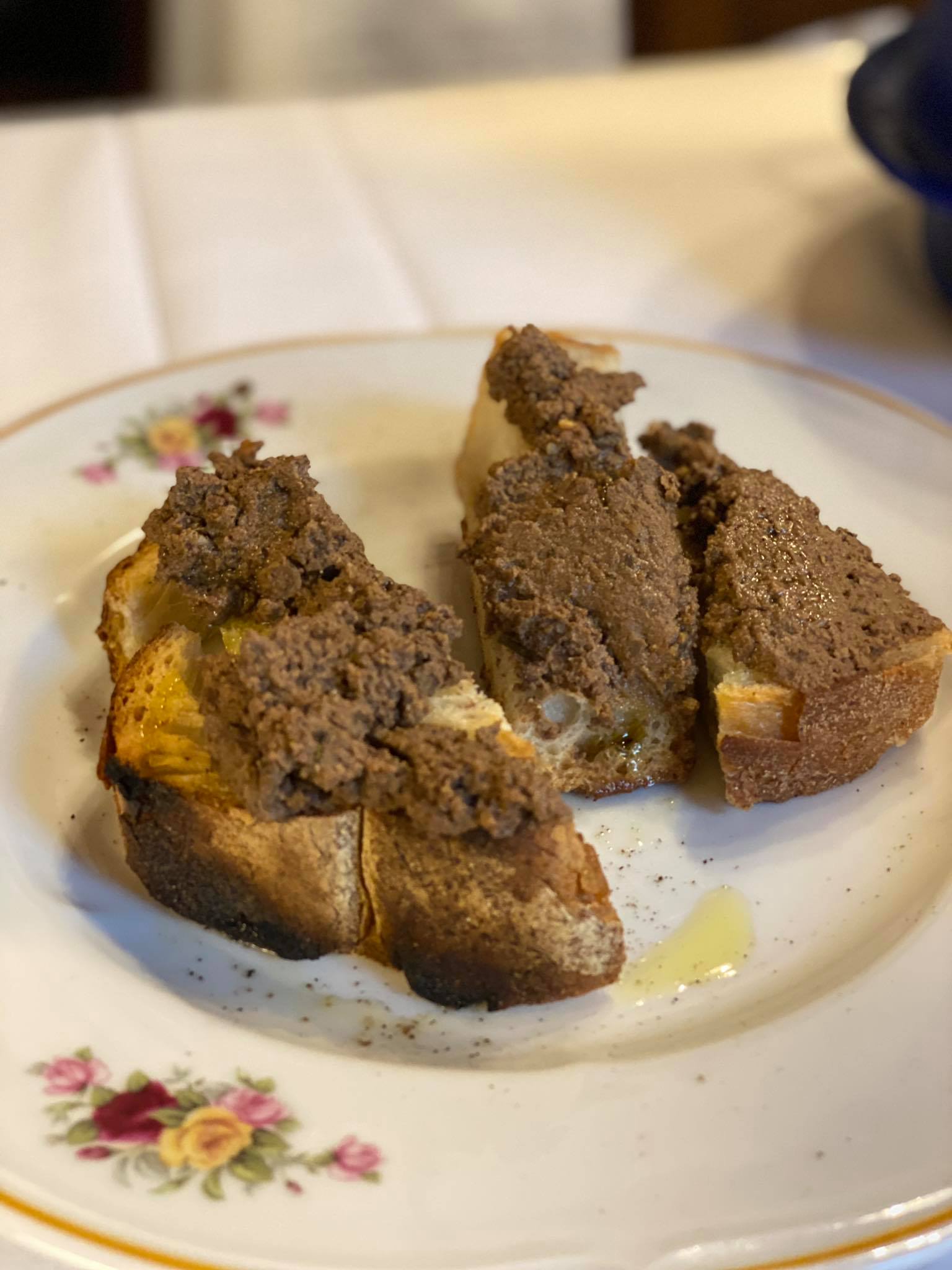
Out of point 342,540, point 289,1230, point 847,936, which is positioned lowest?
point 847,936

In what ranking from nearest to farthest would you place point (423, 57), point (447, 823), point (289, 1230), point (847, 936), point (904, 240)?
1. point (289, 1230)
2. point (447, 823)
3. point (847, 936)
4. point (904, 240)
5. point (423, 57)

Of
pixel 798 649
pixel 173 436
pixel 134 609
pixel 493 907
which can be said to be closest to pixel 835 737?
pixel 798 649

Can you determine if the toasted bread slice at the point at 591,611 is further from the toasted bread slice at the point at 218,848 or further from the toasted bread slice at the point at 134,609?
the toasted bread slice at the point at 134,609

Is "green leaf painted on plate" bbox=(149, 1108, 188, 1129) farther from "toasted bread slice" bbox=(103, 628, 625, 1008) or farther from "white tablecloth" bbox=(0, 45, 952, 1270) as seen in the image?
"white tablecloth" bbox=(0, 45, 952, 1270)

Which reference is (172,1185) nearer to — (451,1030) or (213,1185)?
(213,1185)

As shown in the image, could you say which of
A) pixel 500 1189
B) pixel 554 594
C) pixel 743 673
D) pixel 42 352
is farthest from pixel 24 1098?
pixel 42 352

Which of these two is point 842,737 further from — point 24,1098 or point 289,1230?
point 24,1098
